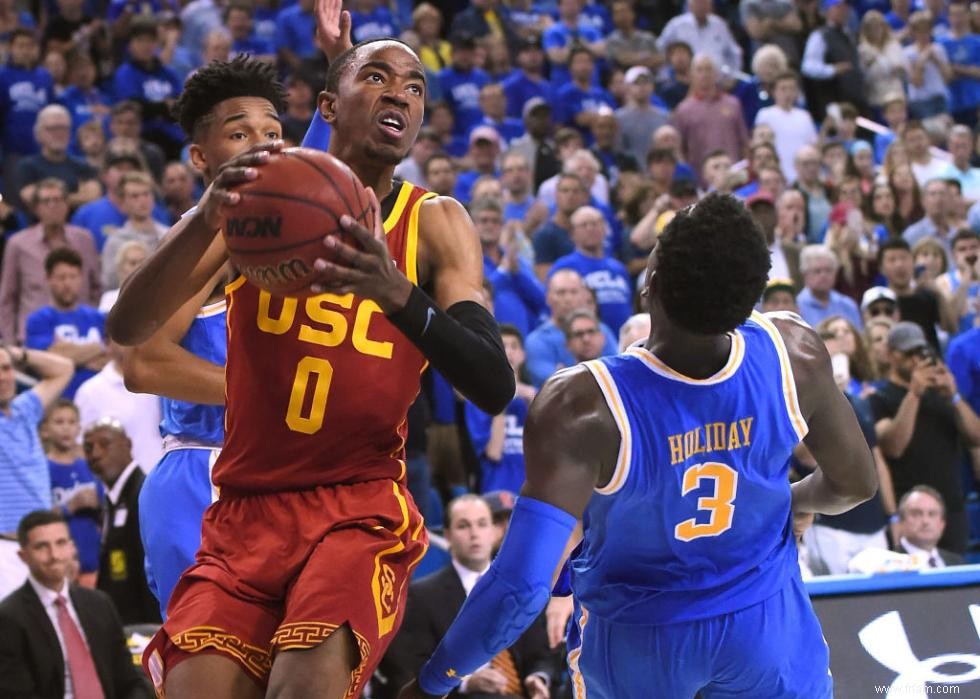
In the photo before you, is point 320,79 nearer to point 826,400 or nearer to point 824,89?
point 824,89

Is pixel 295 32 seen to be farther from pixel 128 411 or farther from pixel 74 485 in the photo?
pixel 74 485

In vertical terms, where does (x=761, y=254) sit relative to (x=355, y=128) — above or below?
below

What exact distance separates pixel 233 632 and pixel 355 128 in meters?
1.31

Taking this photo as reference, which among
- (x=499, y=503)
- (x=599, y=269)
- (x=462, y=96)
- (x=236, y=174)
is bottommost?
(x=499, y=503)

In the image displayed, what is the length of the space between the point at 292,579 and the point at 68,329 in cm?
610

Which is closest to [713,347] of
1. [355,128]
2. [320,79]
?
[355,128]

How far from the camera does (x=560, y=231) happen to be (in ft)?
37.6

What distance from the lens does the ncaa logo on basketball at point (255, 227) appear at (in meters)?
3.14

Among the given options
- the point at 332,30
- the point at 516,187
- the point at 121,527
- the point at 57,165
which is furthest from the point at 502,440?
the point at 332,30

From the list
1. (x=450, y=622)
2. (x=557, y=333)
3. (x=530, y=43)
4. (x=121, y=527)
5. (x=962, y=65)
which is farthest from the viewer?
(x=962, y=65)

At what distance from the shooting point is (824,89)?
16250 mm

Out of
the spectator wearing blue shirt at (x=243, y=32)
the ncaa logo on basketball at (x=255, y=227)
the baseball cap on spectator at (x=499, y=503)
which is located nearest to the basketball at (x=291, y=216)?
the ncaa logo on basketball at (x=255, y=227)

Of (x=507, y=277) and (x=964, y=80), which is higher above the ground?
(x=964, y=80)

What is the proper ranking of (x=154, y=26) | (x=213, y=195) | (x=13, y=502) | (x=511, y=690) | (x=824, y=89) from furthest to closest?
1. (x=824, y=89)
2. (x=154, y=26)
3. (x=13, y=502)
4. (x=511, y=690)
5. (x=213, y=195)
